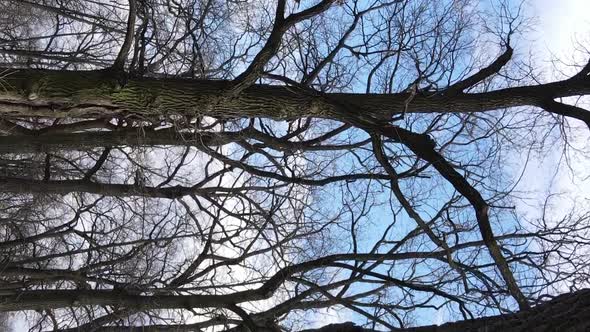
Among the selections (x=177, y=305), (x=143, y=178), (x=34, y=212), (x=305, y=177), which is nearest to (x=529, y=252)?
(x=305, y=177)

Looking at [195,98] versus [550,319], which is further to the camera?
[195,98]

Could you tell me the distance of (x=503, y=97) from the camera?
18.7 ft

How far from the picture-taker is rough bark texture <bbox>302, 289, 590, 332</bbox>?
2408 mm

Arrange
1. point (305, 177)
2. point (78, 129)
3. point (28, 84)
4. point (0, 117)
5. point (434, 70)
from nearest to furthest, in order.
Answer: point (28, 84)
point (0, 117)
point (78, 129)
point (434, 70)
point (305, 177)

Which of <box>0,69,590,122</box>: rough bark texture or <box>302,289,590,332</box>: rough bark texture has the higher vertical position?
<box>0,69,590,122</box>: rough bark texture

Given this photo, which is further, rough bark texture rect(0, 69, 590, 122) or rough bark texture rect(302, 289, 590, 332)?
rough bark texture rect(0, 69, 590, 122)

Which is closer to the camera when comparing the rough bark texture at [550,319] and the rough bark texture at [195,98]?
the rough bark texture at [550,319]

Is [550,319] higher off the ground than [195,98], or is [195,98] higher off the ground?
[195,98]

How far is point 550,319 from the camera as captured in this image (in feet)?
8.40

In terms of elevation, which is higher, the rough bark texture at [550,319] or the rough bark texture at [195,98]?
the rough bark texture at [195,98]

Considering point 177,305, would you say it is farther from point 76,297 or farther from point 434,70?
point 434,70

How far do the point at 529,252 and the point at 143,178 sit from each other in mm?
5313

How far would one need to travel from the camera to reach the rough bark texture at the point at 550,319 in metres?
2.41

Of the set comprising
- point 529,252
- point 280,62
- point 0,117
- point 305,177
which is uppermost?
point 280,62
